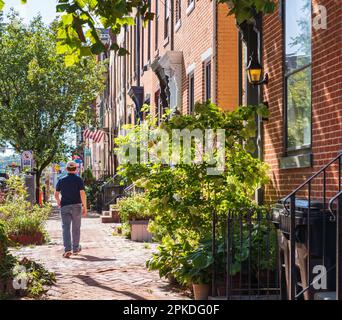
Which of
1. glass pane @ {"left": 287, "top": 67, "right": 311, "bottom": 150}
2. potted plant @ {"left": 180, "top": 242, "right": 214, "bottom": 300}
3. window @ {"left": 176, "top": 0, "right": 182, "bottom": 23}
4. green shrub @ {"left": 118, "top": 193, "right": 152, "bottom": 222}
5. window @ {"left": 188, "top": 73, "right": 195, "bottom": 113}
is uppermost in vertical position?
window @ {"left": 176, "top": 0, "right": 182, "bottom": 23}

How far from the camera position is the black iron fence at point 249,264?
750 centimetres

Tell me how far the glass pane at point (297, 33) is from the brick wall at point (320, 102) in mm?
Result: 242

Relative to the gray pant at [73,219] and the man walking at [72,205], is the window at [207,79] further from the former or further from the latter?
the gray pant at [73,219]

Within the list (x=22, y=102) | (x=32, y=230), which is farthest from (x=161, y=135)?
(x=22, y=102)

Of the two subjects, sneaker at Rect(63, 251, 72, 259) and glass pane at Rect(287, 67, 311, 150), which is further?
sneaker at Rect(63, 251, 72, 259)

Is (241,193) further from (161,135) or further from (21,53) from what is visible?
(21,53)

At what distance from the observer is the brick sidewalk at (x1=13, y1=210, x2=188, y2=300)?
823 centimetres

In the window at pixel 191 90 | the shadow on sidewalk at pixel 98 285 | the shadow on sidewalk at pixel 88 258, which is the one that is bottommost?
the shadow on sidewalk at pixel 88 258

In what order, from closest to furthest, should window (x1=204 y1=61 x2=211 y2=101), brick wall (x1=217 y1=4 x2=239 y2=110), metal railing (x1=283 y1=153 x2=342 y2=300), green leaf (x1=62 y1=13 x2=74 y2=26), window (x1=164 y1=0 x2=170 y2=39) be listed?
metal railing (x1=283 y1=153 x2=342 y2=300) → green leaf (x1=62 y1=13 x2=74 y2=26) → brick wall (x1=217 y1=4 x2=239 y2=110) → window (x1=204 y1=61 x2=211 y2=101) → window (x1=164 y1=0 x2=170 y2=39)

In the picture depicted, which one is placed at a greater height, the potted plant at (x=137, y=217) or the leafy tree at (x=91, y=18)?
the leafy tree at (x=91, y=18)

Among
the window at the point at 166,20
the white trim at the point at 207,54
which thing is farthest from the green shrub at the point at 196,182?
the window at the point at 166,20

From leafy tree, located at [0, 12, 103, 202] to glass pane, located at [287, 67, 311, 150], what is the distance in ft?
89.6

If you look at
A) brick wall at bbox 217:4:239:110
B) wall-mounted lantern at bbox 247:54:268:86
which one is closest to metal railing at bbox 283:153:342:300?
wall-mounted lantern at bbox 247:54:268:86

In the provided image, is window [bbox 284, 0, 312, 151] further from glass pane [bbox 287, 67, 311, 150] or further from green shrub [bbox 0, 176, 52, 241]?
green shrub [bbox 0, 176, 52, 241]
